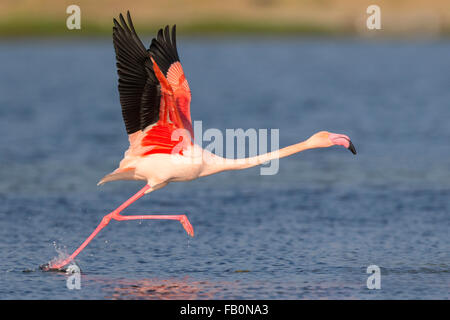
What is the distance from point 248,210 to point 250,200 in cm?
101

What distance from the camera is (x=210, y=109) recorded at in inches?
1497

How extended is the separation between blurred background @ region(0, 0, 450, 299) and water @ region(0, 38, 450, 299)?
0.13 ft

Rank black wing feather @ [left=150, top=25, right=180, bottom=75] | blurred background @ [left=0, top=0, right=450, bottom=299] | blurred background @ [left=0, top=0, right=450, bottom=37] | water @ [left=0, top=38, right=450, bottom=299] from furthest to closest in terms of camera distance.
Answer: blurred background @ [left=0, top=0, right=450, bottom=37] < black wing feather @ [left=150, top=25, right=180, bottom=75] < blurred background @ [left=0, top=0, right=450, bottom=299] < water @ [left=0, top=38, right=450, bottom=299]

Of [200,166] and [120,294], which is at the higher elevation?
[200,166]

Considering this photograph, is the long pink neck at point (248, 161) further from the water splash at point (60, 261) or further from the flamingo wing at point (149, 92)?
the water splash at point (60, 261)

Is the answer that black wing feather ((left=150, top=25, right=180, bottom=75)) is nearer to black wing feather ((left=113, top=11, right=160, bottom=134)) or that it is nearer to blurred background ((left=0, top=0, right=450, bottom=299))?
black wing feather ((left=113, top=11, right=160, bottom=134))

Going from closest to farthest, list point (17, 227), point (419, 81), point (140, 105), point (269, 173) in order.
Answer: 1. point (140, 105)
2. point (17, 227)
3. point (269, 173)
4. point (419, 81)

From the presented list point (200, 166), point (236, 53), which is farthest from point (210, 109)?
point (236, 53)

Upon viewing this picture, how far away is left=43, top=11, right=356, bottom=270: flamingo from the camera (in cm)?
1228

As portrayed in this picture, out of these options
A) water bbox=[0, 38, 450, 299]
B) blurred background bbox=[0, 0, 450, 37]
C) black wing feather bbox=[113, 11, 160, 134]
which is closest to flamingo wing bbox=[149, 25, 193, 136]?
black wing feather bbox=[113, 11, 160, 134]

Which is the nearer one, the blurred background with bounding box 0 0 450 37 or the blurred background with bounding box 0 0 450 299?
the blurred background with bounding box 0 0 450 299

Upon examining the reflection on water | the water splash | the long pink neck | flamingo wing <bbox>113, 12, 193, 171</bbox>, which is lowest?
the reflection on water
